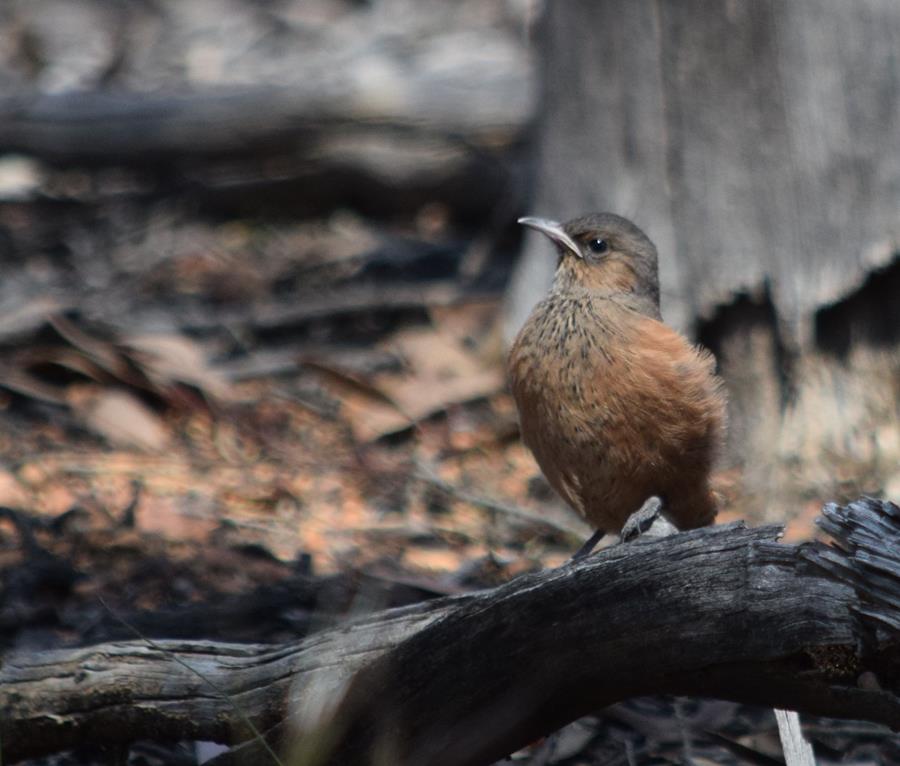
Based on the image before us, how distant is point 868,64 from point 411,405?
2.97 m

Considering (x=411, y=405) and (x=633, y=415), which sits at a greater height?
(x=411, y=405)

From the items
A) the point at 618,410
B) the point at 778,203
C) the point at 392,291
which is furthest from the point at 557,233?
the point at 392,291

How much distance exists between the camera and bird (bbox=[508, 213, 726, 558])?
15.7ft

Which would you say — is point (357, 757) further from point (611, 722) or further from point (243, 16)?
point (243, 16)

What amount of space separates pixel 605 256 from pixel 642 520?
4.49ft

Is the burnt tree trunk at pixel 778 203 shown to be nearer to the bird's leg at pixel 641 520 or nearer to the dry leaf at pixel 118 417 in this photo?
the bird's leg at pixel 641 520

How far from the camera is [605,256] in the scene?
5500mm

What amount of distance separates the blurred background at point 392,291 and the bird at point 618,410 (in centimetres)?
78

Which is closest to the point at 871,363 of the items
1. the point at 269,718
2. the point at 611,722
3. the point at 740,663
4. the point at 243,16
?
the point at 611,722

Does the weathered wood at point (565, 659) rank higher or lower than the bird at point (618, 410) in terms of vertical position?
lower

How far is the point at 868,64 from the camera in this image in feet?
20.3

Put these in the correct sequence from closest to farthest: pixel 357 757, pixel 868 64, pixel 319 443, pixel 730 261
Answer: pixel 357 757 < pixel 868 64 < pixel 730 261 < pixel 319 443

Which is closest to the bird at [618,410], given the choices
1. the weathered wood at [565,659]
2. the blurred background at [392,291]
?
the blurred background at [392,291]

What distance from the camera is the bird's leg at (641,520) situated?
4.44 metres
